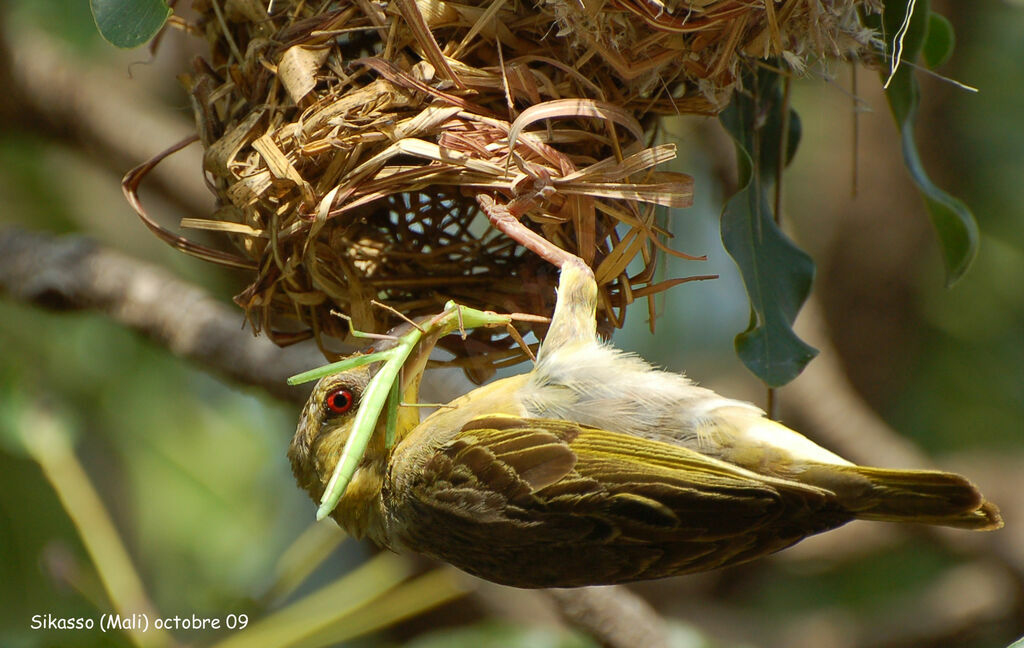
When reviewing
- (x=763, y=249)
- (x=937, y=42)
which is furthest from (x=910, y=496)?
(x=937, y=42)

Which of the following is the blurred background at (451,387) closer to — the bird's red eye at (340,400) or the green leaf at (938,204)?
the green leaf at (938,204)

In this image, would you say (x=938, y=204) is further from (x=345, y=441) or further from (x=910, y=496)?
(x=345, y=441)

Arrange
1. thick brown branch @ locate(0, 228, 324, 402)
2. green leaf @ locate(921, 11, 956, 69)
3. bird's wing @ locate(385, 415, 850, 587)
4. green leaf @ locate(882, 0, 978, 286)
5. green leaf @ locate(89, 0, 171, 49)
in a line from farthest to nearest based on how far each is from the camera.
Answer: thick brown branch @ locate(0, 228, 324, 402) < green leaf @ locate(921, 11, 956, 69) < green leaf @ locate(882, 0, 978, 286) < green leaf @ locate(89, 0, 171, 49) < bird's wing @ locate(385, 415, 850, 587)

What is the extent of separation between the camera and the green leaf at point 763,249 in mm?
2039

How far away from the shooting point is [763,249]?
2.15 metres

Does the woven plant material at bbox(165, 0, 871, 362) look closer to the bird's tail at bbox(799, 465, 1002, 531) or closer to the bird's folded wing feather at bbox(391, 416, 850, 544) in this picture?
the bird's folded wing feather at bbox(391, 416, 850, 544)

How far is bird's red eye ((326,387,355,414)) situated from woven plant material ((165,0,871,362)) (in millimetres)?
142

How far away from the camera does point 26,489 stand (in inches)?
140

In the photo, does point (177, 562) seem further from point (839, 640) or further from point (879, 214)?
point (879, 214)

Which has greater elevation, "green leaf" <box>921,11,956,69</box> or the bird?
"green leaf" <box>921,11,956,69</box>

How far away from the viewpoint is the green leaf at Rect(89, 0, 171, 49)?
185cm

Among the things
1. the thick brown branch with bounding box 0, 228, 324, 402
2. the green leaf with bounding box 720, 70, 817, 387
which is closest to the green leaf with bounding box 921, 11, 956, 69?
the green leaf with bounding box 720, 70, 817, 387

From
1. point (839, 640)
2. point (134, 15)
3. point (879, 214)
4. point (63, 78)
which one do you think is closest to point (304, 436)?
point (134, 15)

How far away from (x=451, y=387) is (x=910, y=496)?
5.37 feet
